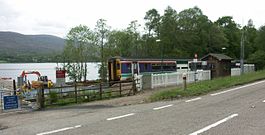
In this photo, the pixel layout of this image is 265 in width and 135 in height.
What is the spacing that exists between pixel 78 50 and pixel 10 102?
40897 mm

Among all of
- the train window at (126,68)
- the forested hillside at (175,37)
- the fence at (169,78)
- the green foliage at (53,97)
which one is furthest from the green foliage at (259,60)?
the green foliage at (53,97)

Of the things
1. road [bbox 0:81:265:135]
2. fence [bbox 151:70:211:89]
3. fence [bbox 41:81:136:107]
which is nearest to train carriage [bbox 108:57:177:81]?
fence [bbox 151:70:211:89]

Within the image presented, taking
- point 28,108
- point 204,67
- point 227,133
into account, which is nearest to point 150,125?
point 227,133

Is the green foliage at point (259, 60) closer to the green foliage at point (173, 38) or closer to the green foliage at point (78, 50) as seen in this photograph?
the green foliage at point (173, 38)

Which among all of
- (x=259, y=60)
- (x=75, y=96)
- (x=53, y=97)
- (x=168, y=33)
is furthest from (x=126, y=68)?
(x=168, y=33)

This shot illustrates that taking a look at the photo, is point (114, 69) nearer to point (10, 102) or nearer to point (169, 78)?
point (169, 78)

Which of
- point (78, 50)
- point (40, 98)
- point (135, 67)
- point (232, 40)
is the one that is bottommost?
point (40, 98)

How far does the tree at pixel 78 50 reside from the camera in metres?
54.5

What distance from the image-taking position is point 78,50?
5547 centimetres

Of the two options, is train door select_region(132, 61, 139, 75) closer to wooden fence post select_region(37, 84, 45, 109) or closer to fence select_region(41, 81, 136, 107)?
fence select_region(41, 81, 136, 107)

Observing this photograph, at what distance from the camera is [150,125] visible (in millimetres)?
9070

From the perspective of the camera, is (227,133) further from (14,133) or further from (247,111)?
(14,133)

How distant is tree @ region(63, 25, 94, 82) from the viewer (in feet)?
179

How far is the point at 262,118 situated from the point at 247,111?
1.53 meters
